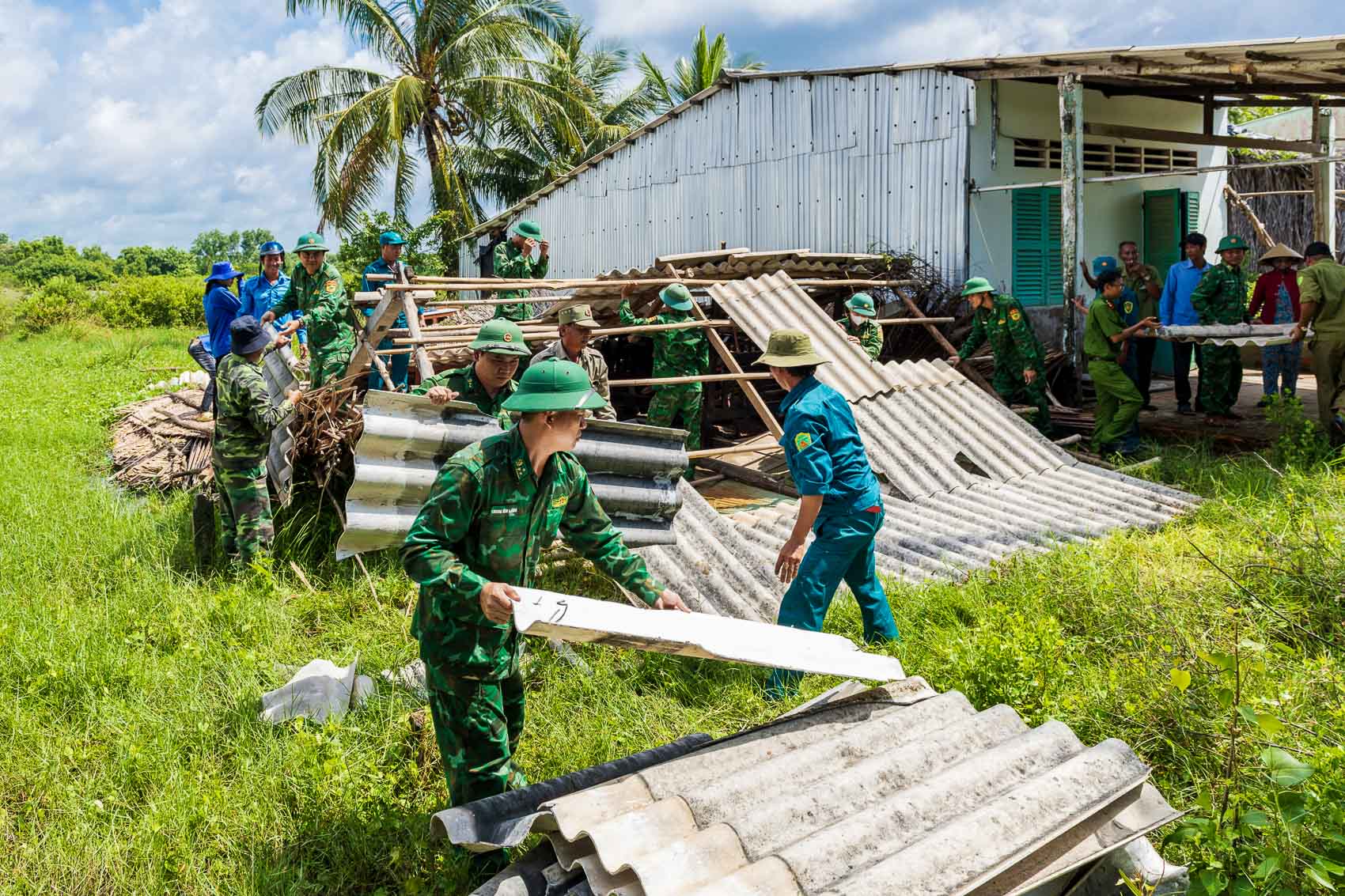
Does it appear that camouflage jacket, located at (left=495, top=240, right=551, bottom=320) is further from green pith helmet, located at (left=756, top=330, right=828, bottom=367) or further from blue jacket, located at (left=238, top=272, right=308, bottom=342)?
green pith helmet, located at (left=756, top=330, right=828, bottom=367)

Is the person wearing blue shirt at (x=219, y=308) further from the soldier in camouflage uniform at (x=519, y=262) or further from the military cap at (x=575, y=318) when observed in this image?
the military cap at (x=575, y=318)

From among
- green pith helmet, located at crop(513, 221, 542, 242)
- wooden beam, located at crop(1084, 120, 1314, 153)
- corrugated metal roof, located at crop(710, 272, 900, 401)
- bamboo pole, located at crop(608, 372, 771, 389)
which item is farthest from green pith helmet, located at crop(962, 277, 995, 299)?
green pith helmet, located at crop(513, 221, 542, 242)

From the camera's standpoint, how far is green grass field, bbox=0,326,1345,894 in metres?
3.54

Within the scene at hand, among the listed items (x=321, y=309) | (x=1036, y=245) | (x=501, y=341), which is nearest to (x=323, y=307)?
(x=321, y=309)

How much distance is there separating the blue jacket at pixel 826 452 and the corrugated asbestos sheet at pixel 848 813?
5.02 ft

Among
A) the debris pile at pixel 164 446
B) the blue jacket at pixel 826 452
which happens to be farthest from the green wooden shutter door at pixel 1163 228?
the debris pile at pixel 164 446

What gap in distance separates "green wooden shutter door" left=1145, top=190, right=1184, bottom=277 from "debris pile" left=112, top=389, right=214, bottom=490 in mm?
11898

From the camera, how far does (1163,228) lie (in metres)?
13.5

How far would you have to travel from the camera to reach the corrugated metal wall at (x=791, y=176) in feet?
40.4

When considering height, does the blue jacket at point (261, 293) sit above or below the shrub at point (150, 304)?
below

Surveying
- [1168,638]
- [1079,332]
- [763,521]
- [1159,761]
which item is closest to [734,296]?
[763,521]

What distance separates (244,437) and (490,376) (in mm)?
2056

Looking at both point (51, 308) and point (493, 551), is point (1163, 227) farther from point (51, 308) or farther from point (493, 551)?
point (51, 308)

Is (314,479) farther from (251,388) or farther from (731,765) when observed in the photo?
(731,765)
